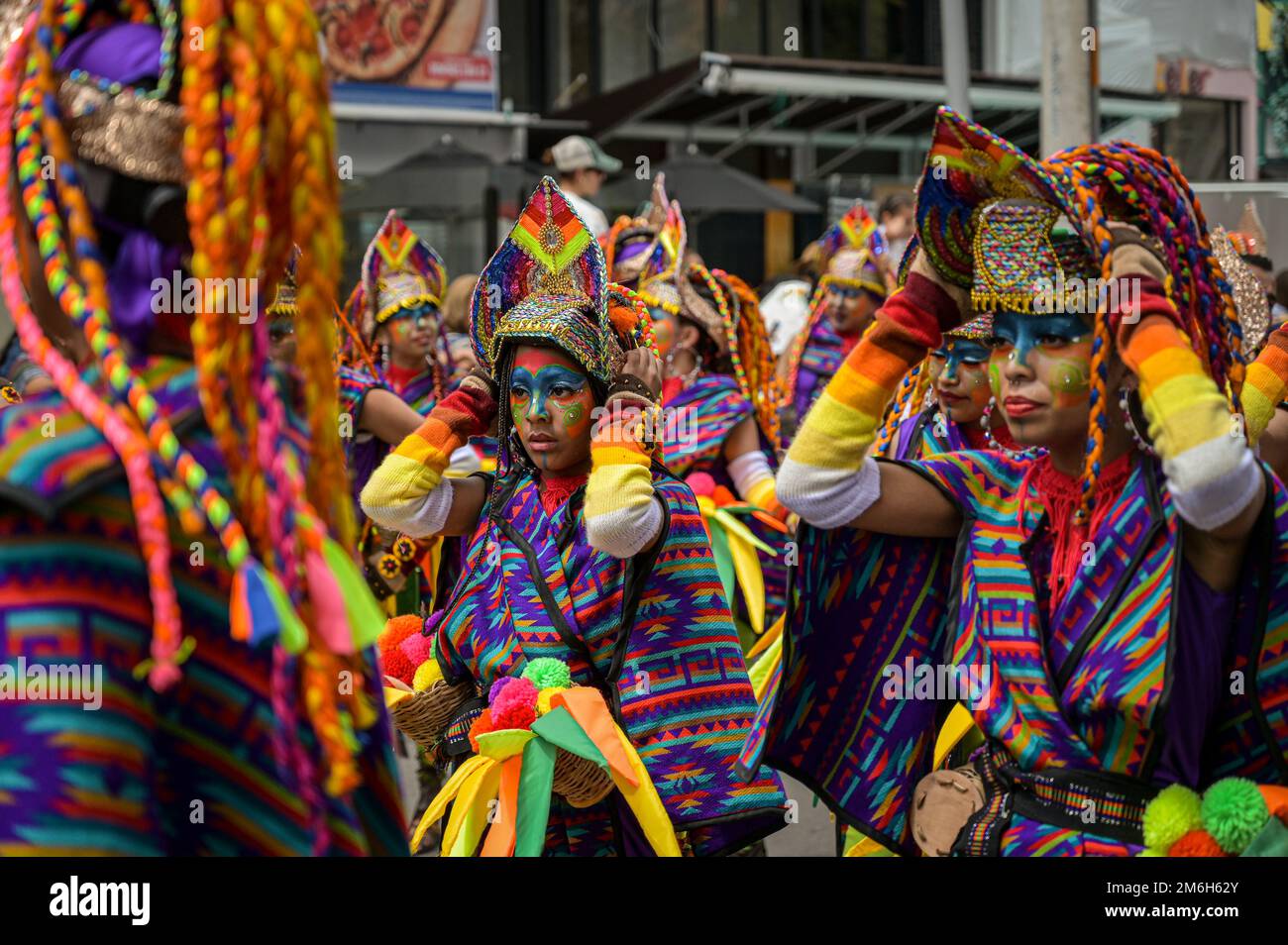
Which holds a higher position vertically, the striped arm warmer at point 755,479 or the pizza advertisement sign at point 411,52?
the pizza advertisement sign at point 411,52

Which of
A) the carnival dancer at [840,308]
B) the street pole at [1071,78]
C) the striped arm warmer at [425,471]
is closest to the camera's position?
the striped arm warmer at [425,471]

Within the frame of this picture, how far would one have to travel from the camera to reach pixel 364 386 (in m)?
6.16

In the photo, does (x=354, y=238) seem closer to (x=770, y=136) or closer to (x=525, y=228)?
(x=770, y=136)

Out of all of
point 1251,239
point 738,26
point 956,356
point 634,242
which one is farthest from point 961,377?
point 738,26

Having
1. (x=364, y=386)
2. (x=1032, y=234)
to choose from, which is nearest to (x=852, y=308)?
(x=364, y=386)

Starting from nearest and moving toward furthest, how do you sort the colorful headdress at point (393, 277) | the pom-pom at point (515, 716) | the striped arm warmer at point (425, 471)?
1. the pom-pom at point (515, 716)
2. the striped arm warmer at point (425, 471)
3. the colorful headdress at point (393, 277)

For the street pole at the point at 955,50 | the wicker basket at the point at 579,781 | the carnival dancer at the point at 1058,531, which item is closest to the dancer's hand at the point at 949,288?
the carnival dancer at the point at 1058,531

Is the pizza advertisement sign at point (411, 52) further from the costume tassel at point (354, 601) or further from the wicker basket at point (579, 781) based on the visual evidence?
the costume tassel at point (354, 601)

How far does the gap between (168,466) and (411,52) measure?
15880 mm

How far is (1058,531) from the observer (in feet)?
9.98

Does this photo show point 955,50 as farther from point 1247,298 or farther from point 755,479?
point 1247,298

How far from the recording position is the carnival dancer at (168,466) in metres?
1.69
